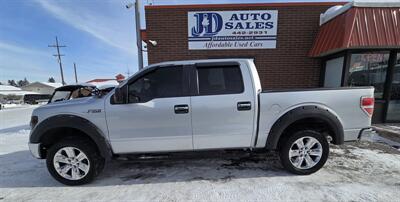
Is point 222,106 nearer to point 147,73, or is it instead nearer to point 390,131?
point 147,73

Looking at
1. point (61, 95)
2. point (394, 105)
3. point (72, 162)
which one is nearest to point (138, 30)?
point (61, 95)

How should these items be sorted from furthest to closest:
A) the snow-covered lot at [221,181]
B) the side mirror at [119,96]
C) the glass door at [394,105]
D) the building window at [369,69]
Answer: the glass door at [394,105], the building window at [369,69], the side mirror at [119,96], the snow-covered lot at [221,181]

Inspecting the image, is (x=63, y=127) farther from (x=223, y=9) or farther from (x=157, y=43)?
(x=223, y=9)

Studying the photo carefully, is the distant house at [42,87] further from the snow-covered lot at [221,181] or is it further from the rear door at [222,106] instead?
the rear door at [222,106]

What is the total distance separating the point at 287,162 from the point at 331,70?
505 centimetres

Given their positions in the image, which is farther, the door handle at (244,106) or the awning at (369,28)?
the awning at (369,28)

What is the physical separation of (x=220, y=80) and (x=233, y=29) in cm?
436

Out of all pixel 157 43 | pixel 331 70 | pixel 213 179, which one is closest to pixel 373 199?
pixel 213 179

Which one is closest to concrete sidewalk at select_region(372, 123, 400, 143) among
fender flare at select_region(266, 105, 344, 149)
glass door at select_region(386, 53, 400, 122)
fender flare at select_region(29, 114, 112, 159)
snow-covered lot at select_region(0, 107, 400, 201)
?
glass door at select_region(386, 53, 400, 122)

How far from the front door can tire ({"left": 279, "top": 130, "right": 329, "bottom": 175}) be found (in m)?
1.59

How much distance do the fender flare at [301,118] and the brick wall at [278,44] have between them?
14.0 ft

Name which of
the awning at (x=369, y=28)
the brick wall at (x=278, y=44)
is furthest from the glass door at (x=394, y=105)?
the brick wall at (x=278, y=44)

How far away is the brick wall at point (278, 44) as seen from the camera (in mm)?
7012

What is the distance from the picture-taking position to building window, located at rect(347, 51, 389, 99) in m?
6.20
